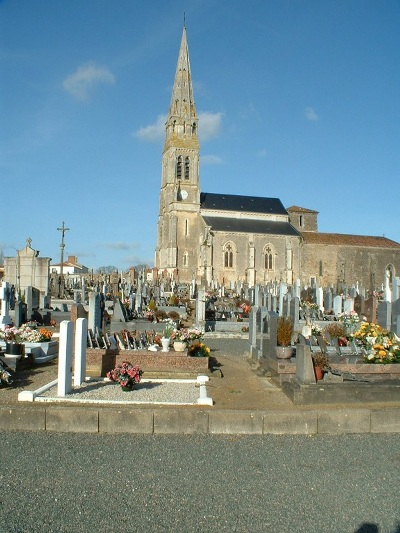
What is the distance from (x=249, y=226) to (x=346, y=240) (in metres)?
11.5

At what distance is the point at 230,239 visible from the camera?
5747 centimetres

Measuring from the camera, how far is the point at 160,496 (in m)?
4.59

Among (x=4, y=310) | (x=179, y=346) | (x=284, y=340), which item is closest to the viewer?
(x=179, y=346)

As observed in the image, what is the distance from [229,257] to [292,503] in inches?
2082

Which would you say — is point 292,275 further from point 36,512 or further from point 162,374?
point 36,512

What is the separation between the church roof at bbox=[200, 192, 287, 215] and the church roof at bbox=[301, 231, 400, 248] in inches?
182

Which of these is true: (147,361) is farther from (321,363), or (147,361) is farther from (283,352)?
(321,363)

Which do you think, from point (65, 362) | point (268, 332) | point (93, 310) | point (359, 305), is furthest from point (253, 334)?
point (359, 305)

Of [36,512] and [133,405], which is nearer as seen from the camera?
[36,512]

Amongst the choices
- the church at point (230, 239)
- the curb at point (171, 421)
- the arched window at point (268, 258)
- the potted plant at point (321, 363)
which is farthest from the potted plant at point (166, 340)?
the arched window at point (268, 258)

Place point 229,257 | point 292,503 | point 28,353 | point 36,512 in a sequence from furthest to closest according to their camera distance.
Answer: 1. point 229,257
2. point 28,353
3. point 292,503
4. point 36,512

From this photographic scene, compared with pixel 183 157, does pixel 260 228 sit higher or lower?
lower

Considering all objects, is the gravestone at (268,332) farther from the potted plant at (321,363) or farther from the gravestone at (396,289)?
the gravestone at (396,289)

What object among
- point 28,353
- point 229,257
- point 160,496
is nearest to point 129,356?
point 28,353
